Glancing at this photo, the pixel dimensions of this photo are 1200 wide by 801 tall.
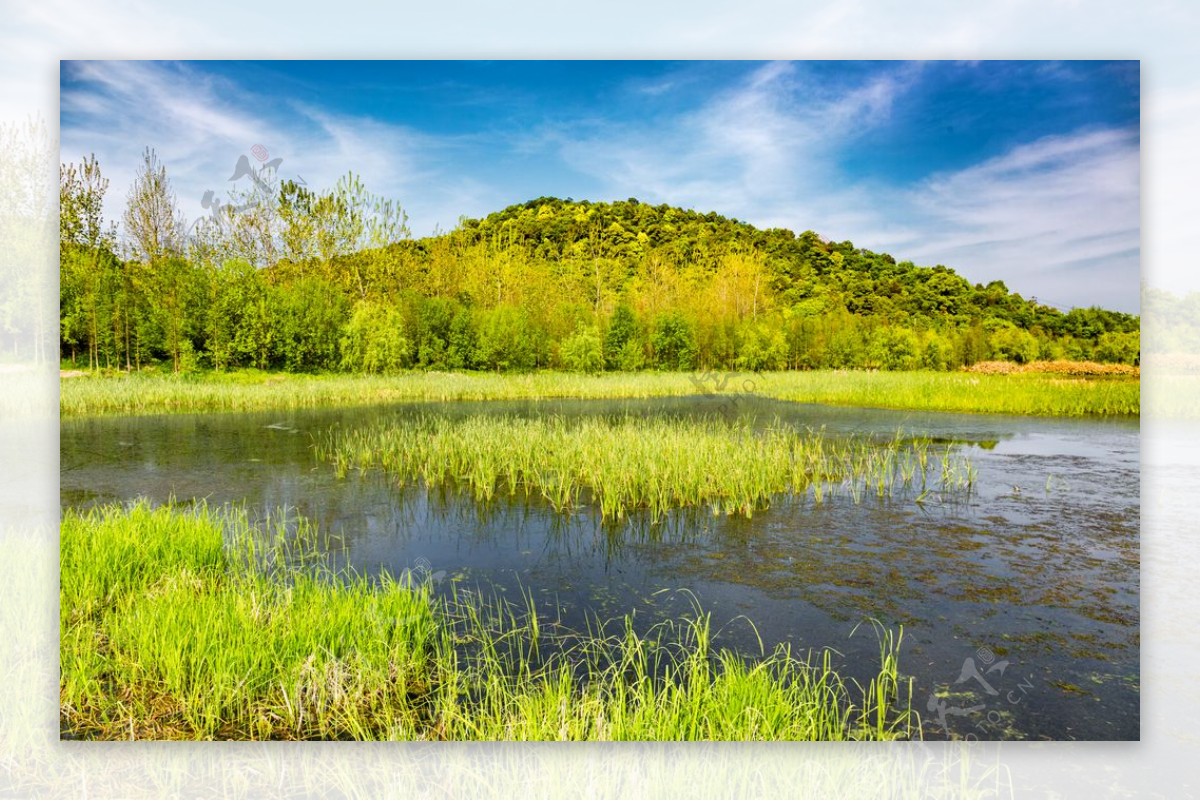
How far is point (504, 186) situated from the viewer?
17.2 feet

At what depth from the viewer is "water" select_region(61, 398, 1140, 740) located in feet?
10.6

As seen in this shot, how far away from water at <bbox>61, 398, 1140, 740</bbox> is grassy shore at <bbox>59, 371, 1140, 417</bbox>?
7.8 inches

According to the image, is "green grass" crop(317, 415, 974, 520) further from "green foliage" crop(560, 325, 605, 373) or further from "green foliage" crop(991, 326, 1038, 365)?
"green foliage" crop(991, 326, 1038, 365)

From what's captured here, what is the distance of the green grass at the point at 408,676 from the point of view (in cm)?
293

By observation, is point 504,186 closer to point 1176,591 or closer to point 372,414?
point 372,414

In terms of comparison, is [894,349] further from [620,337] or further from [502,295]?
[502,295]

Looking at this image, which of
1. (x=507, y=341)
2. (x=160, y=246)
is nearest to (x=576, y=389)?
(x=507, y=341)

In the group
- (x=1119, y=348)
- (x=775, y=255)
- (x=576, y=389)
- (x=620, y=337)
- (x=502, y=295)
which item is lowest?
(x=576, y=389)

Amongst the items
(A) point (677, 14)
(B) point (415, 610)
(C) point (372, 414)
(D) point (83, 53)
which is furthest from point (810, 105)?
(C) point (372, 414)

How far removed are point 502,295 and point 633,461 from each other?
1.93 m

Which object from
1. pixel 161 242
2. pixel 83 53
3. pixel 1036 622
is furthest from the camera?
pixel 161 242

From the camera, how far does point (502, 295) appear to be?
20.8ft

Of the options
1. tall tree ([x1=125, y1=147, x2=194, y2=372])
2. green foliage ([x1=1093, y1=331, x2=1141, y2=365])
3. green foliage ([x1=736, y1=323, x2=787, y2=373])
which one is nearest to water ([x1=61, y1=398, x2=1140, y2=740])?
green foliage ([x1=1093, y1=331, x2=1141, y2=365])

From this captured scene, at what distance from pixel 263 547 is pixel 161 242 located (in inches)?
88.5
